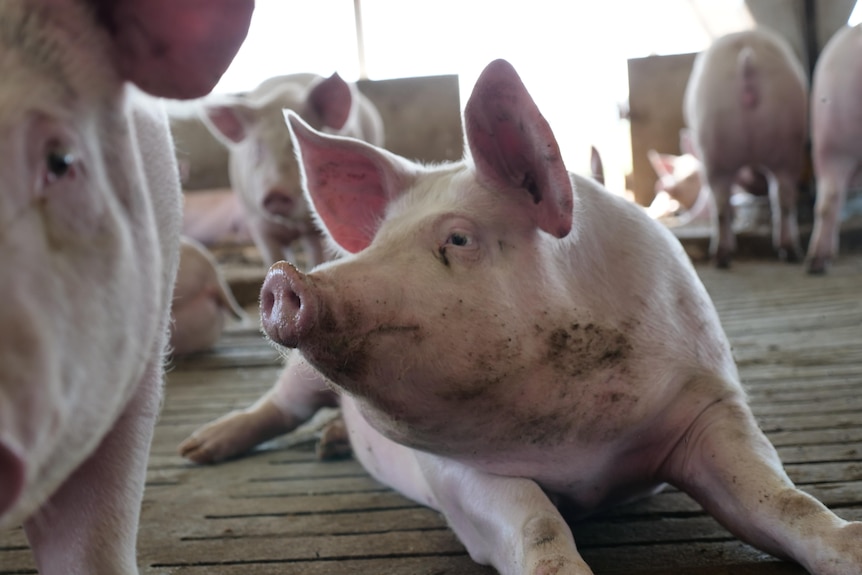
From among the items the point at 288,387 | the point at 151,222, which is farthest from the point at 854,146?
the point at 151,222

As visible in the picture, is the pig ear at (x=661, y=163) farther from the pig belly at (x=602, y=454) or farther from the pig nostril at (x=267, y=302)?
the pig nostril at (x=267, y=302)

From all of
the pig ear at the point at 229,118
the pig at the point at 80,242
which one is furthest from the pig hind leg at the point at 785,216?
the pig at the point at 80,242

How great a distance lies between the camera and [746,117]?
235 inches

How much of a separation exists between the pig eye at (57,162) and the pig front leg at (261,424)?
161 centimetres

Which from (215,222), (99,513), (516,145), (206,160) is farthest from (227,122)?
(206,160)

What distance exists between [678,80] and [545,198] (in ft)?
28.5

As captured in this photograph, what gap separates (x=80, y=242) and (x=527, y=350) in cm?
70

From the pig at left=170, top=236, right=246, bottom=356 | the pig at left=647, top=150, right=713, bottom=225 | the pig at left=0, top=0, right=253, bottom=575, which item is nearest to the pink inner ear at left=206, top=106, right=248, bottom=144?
the pig at left=170, top=236, right=246, bottom=356

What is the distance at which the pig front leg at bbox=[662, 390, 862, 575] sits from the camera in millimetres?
1303

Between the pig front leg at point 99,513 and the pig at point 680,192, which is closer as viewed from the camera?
the pig front leg at point 99,513

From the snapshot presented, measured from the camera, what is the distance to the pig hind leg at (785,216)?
6256 mm

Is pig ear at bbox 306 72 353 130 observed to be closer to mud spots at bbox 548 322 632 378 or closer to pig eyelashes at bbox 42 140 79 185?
mud spots at bbox 548 322 632 378

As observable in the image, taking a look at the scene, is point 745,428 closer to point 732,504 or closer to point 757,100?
point 732,504

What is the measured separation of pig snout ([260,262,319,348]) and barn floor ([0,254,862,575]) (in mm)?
580
